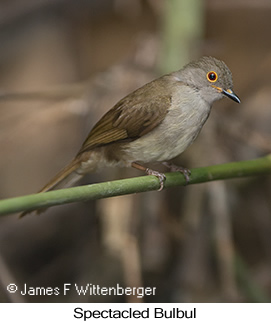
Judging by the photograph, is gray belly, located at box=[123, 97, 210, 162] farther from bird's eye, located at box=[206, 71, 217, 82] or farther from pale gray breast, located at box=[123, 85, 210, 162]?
bird's eye, located at box=[206, 71, 217, 82]

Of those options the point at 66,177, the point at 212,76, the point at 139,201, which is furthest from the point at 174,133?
the point at 139,201

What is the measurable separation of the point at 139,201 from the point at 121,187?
5.86 ft

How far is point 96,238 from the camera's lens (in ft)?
14.0

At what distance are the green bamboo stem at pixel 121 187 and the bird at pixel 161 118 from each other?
0.76 feet

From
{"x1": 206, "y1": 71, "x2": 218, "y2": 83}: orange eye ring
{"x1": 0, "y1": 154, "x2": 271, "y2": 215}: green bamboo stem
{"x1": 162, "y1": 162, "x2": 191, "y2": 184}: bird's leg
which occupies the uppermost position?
{"x1": 206, "y1": 71, "x2": 218, "y2": 83}: orange eye ring

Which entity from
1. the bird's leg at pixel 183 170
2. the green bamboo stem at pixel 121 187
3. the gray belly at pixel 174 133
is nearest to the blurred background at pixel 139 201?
the bird's leg at pixel 183 170

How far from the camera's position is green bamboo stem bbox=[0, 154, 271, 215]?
1.70 metres

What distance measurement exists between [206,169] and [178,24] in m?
1.92

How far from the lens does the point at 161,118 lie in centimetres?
278

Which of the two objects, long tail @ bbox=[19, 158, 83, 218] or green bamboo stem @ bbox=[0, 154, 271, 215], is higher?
long tail @ bbox=[19, 158, 83, 218]

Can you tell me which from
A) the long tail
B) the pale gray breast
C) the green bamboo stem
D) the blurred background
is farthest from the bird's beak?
the long tail

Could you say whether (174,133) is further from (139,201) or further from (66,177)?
(139,201)

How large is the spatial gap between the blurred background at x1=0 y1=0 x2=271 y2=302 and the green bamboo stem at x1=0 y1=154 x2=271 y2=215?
2.65 ft

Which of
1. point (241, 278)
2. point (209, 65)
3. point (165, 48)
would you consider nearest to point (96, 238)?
point (241, 278)
